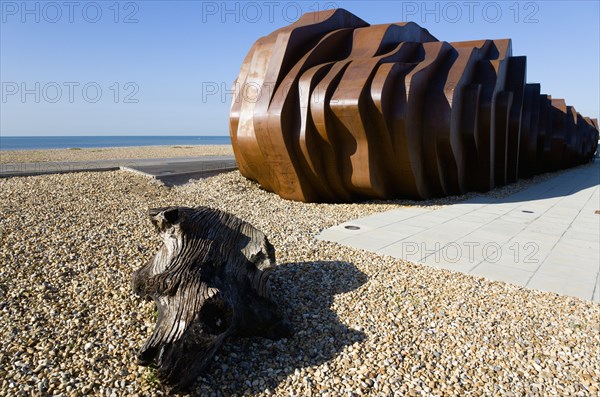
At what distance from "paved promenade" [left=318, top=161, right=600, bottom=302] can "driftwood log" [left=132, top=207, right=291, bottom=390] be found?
9.28 ft

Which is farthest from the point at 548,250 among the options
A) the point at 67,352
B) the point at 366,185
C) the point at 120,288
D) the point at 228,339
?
the point at 67,352

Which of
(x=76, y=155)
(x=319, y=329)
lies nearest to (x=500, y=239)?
(x=319, y=329)

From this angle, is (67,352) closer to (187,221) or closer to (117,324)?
(117,324)

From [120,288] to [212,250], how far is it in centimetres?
143

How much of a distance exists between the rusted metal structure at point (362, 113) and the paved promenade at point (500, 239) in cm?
112

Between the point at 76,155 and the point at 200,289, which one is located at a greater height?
the point at 76,155

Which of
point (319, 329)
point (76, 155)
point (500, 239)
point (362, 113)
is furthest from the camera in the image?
point (76, 155)

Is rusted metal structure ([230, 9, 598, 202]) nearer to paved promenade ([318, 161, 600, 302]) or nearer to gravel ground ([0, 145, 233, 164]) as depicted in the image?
paved promenade ([318, 161, 600, 302])

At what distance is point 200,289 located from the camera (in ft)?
10.8

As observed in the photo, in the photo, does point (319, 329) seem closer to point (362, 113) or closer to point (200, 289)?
point (200, 289)

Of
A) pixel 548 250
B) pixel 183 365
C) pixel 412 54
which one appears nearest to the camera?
pixel 183 365

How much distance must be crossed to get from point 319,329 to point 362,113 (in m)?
5.90

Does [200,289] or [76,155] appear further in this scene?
[76,155]

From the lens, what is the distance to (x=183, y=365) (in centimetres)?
298
